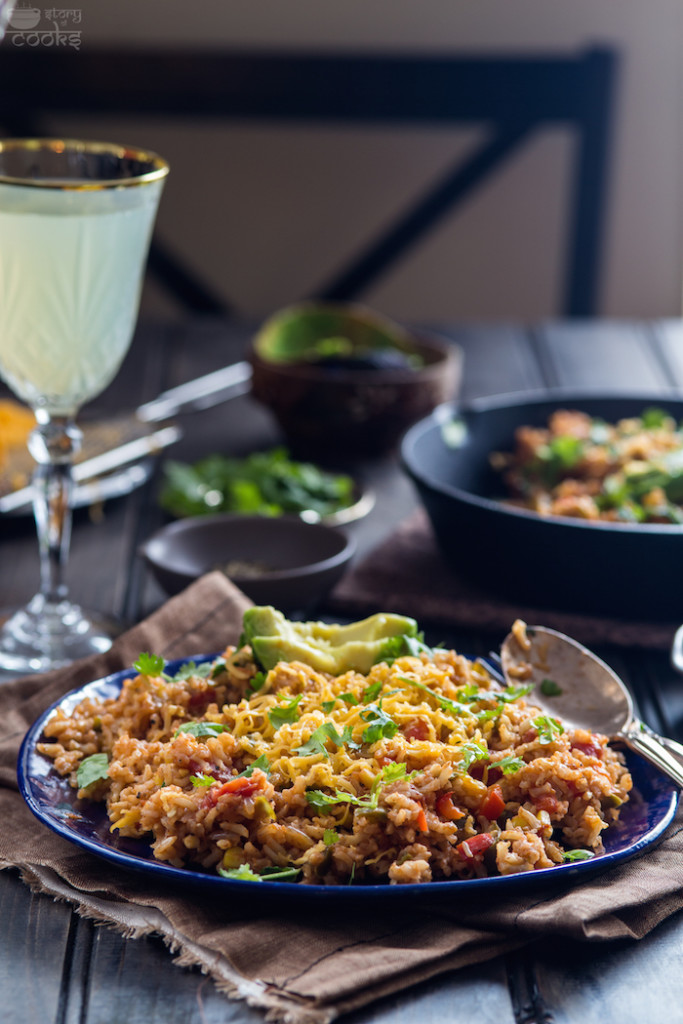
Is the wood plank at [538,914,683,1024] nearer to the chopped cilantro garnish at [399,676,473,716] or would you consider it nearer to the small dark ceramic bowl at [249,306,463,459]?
the chopped cilantro garnish at [399,676,473,716]

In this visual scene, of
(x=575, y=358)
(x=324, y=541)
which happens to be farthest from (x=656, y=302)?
(x=324, y=541)

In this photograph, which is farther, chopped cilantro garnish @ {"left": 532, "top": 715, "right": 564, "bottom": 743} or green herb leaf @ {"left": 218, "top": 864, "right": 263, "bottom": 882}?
chopped cilantro garnish @ {"left": 532, "top": 715, "right": 564, "bottom": 743}

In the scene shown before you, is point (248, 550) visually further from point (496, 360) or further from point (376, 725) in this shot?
point (496, 360)

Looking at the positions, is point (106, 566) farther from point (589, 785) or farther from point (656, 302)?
point (656, 302)

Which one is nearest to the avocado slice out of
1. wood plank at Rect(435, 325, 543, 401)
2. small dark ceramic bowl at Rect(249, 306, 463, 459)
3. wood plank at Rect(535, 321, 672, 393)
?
small dark ceramic bowl at Rect(249, 306, 463, 459)

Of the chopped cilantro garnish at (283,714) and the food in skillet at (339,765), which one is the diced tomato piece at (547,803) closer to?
the food in skillet at (339,765)

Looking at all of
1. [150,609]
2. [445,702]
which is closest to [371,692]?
[445,702]

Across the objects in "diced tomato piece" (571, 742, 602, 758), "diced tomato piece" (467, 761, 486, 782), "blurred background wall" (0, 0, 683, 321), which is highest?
"diced tomato piece" (467, 761, 486, 782)
